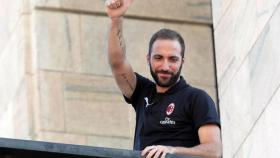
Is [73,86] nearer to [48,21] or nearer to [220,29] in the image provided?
[48,21]

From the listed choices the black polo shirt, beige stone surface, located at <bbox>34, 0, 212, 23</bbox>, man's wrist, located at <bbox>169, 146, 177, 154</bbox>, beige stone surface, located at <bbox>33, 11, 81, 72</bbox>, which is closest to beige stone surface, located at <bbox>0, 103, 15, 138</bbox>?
beige stone surface, located at <bbox>33, 11, 81, 72</bbox>

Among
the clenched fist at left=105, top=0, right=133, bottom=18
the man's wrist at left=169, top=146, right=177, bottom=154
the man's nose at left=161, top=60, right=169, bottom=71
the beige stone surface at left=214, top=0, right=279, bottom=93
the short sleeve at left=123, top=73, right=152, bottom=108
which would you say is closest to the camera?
the man's wrist at left=169, top=146, right=177, bottom=154

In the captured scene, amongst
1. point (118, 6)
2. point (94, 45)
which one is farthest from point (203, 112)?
point (94, 45)

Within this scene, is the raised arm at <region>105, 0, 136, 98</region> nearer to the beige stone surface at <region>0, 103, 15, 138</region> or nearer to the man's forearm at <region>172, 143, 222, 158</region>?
the man's forearm at <region>172, 143, 222, 158</region>

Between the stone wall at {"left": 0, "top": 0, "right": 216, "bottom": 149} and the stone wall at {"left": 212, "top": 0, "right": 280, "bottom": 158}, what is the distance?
5.59 m

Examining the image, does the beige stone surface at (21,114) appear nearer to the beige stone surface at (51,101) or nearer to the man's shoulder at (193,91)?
the beige stone surface at (51,101)

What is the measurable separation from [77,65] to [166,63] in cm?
568

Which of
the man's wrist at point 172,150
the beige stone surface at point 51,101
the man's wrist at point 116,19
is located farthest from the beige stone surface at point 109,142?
the man's wrist at point 172,150

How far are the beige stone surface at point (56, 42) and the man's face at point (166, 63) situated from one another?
5.47m

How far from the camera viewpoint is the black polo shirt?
11461 millimetres

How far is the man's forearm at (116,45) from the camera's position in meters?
12.2

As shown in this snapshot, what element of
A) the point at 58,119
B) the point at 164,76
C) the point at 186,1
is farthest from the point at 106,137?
the point at 164,76

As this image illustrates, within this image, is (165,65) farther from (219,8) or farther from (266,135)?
(266,135)

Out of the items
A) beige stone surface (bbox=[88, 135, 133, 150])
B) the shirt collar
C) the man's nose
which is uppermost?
the man's nose
